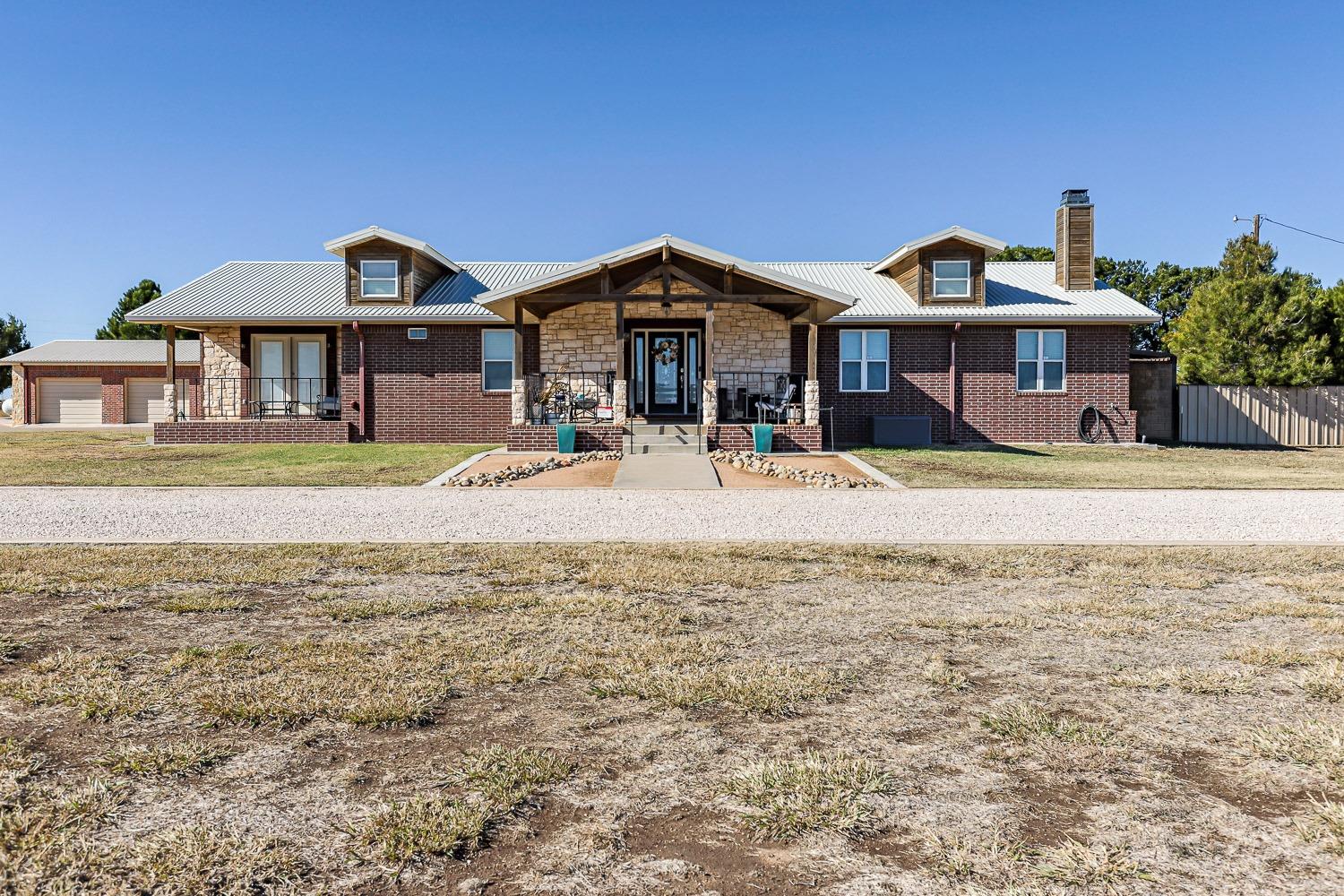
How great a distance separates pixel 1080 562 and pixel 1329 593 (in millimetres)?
1523

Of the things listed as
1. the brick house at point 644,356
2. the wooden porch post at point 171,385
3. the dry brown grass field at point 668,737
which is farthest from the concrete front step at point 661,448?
the wooden porch post at point 171,385

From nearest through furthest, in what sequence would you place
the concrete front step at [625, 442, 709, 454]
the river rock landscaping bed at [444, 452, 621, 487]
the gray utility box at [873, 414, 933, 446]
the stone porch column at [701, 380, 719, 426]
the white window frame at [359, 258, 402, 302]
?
1. the river rock landscaping bed at [444, 452, 621, 487]
2. the concrete front step at [625, 442, 709, 454]
3. the stone porch column at [701, 380, 719, 426]
4. the gray utility box at [873, 414, 933, 446]
5. the white window frame at [359, 258, 402, 302]

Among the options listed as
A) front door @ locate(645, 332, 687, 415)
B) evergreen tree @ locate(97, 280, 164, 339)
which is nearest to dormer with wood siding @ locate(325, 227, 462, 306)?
front door @ locate(645, 332, 687, 415)

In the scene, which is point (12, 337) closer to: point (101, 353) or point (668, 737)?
point (101, 353)

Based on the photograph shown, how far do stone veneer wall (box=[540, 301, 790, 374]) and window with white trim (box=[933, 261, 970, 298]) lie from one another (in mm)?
4301

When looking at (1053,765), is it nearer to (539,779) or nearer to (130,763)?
(539,779)

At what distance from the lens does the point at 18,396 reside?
38094mm

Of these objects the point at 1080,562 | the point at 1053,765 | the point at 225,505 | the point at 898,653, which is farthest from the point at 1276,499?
the point at 225,505

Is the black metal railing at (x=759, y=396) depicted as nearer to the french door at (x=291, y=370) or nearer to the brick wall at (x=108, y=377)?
the french door at (x=291, y=370)

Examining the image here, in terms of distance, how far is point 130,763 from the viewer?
287 centimetres

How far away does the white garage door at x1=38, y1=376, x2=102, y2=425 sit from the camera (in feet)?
124

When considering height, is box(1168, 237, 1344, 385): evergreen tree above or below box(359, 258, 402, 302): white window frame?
below

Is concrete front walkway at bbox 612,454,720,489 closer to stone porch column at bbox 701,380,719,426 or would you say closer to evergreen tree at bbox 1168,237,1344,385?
stone porch column at bbox 701,380,719,426

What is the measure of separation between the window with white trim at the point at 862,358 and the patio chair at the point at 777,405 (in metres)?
2.16
